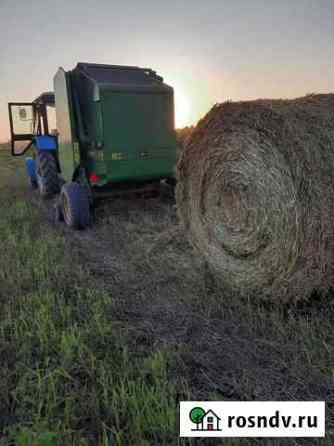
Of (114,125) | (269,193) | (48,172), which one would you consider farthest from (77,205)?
(269,193)

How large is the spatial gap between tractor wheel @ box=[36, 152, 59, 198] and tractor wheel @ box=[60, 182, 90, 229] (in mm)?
2442

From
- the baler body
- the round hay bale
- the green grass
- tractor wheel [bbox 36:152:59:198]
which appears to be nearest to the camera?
the green grass

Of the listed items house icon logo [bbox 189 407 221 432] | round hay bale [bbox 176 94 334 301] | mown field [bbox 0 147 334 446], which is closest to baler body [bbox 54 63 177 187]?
mown field [bbox 0 147 334 446]

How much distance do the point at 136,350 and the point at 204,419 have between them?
2.73 ft

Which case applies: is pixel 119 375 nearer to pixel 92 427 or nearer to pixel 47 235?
pixel 92 427

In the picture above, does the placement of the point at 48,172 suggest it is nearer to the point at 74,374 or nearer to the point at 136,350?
the point at 136,350

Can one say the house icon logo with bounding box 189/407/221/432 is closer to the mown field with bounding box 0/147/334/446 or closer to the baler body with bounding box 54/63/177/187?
the mown field with bounding box 0/147/334/446

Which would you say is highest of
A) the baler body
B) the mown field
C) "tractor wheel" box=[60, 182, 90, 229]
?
the baler body

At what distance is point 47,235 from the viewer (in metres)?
5.75

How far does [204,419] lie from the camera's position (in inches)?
73.2

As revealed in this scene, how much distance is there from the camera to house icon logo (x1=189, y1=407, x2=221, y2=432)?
71.9 inches

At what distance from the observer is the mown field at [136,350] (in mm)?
1895

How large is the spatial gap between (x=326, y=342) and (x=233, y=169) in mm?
1697

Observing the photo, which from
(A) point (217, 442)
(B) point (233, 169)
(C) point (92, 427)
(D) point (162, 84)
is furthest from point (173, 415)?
(D) point (162, 84)
